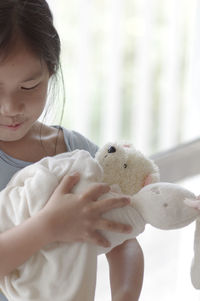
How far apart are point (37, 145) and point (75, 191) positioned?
24cm

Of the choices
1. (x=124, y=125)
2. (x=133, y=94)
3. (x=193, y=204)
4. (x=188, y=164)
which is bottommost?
(x=124, y=125)

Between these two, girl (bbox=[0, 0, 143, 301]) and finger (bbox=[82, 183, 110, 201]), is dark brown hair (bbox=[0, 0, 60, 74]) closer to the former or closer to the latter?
girl (bbox=[0, 0, 143, 301])

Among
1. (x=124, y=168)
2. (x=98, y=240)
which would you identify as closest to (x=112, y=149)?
(x=124, y=168)

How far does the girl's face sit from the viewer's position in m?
0.75

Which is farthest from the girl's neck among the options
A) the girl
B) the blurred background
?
the blurred background

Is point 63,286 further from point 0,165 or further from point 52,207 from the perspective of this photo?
point 0,165

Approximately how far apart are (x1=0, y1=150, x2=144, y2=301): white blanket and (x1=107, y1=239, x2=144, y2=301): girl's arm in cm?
12

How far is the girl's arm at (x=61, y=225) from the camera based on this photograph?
0.69 metres

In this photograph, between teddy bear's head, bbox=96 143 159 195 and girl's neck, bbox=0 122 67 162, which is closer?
teddy bear's head, bbox=96 143 159 195

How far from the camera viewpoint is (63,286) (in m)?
0.69

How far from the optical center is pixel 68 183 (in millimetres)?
706

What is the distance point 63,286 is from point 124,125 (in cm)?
188

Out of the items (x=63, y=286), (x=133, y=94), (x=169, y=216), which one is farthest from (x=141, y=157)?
(x=133, y=94)

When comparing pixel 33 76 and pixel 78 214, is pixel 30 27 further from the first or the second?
pixel 78 214
